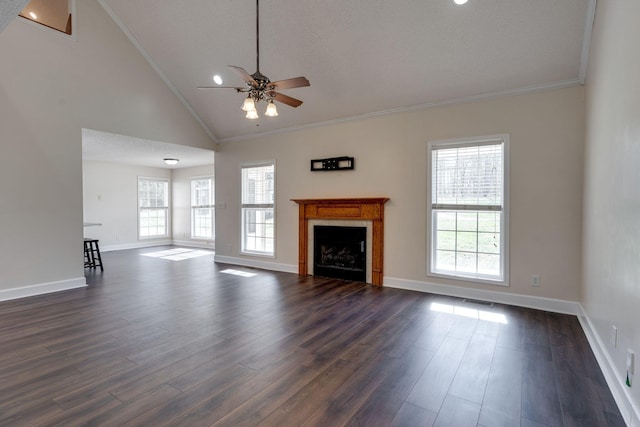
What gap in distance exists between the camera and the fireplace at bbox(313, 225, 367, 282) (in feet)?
17.6

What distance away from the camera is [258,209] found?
22.0 feet

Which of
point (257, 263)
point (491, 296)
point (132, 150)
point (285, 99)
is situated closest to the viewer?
point (285, 99)

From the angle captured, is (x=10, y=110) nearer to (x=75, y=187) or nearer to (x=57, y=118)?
(x=57, y=118)

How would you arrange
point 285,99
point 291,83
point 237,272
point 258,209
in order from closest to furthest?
point 291,83 → point 285,99 → point 237,272 → point 258,209

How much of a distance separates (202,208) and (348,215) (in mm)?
5952

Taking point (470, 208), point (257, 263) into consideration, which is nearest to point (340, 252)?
point (257, 263)

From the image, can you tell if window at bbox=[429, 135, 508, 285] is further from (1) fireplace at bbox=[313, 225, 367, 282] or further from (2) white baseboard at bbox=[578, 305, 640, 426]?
(2) white baseboard at bbox=[578, 305, 640, 426]

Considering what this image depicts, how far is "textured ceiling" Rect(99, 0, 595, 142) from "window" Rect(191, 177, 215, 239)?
14.6 ft

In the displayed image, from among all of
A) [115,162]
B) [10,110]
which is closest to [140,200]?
[115,162]

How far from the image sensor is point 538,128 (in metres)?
3.94

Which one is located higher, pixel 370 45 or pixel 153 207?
pixel 370 45

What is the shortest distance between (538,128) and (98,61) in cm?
639

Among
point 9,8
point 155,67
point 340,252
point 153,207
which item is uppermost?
point 155,67

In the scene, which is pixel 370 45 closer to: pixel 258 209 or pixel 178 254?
pixel 258 209
